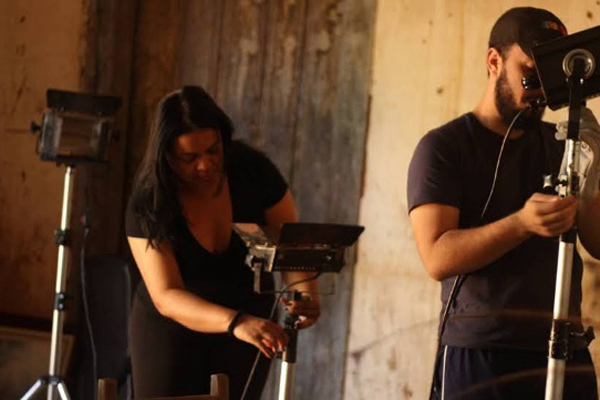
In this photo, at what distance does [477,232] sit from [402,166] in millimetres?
1412

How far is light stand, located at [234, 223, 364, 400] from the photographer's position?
2.27 m

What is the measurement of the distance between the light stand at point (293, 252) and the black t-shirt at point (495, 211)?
0.19 m

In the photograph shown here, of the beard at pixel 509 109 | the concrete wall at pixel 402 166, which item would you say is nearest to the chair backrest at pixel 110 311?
the concrete wall at pixel 402 166

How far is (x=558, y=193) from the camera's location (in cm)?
186

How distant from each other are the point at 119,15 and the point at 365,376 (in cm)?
163

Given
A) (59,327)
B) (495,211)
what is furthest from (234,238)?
(59,327)

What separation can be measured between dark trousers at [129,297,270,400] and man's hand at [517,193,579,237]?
952 millimetres

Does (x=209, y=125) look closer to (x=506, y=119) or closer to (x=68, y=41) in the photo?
(x=506, y=119)

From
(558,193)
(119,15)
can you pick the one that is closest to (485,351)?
(558,193)

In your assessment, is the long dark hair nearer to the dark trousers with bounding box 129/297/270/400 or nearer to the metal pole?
the dark trousers with bounding box 129/297/270/400

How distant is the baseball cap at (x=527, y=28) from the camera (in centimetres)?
216

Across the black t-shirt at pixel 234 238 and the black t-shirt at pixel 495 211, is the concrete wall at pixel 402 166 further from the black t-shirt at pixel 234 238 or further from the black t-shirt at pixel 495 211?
the black t-shirt at pixel 495 211

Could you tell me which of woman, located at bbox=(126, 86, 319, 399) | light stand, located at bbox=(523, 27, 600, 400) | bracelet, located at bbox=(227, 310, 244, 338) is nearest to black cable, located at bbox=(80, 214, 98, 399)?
woman, located at bbox=(126, 86, 319, 399)

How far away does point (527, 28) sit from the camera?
7.09ft
